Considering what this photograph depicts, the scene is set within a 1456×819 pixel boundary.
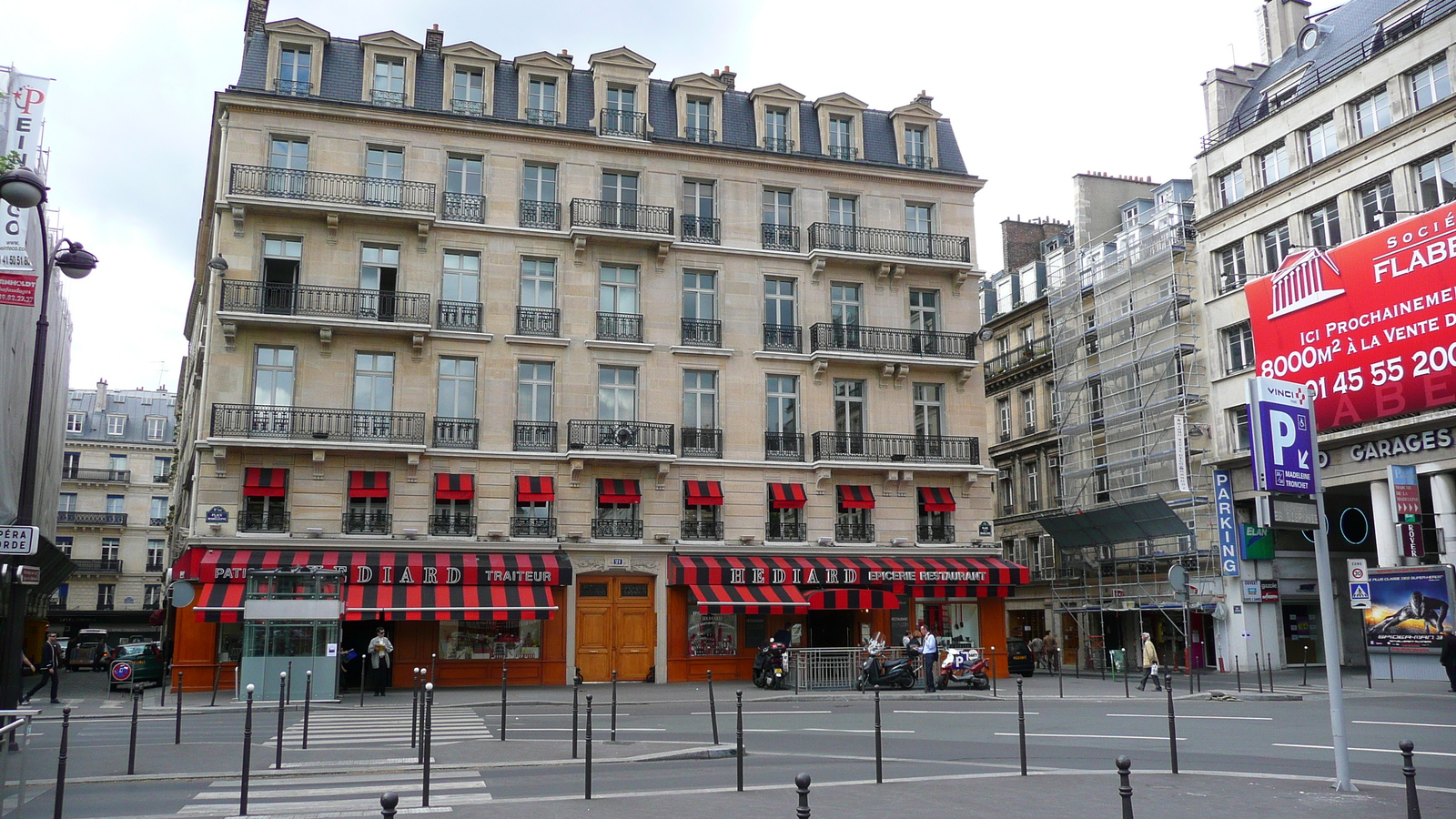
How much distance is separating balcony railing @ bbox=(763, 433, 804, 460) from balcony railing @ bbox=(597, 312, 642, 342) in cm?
500

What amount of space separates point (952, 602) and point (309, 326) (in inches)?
830

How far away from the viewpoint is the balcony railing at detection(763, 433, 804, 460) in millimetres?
33062

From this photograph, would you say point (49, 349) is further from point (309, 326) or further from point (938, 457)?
point (938, 457)

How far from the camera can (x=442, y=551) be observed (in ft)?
97.0

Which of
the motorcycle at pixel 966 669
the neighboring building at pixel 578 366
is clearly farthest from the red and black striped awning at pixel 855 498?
the motorcycle at pixel 966 669

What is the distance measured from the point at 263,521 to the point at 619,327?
11.3m

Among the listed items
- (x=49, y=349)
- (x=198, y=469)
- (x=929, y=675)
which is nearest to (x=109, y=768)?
(x=198, y=469)

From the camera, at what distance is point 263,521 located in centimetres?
2875

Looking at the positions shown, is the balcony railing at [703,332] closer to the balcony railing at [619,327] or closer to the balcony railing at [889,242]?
the balcony railing at [619,327]

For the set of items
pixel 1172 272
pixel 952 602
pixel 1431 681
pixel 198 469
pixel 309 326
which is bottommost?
pixel 1431 681

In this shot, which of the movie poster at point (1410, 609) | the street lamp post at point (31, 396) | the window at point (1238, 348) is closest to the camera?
the street lamp post at point (31, 396)

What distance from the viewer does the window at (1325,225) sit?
33969 millimetres

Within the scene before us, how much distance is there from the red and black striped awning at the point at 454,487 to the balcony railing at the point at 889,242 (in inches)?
504

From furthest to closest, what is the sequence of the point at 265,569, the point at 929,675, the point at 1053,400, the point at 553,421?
the point at 1053,400 < the point at 553,421 < the point at 929,675 < the point at 265,569
